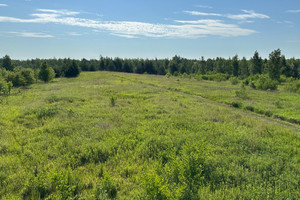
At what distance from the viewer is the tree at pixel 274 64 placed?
2080 inches

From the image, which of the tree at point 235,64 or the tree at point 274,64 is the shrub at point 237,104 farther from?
the tree at point 235,64

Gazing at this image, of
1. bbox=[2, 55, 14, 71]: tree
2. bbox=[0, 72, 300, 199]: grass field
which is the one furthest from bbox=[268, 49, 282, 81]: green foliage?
bbox=[2, 55, 14, 71]: tree

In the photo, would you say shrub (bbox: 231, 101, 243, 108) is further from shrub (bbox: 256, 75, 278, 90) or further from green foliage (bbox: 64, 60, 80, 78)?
green foliage (bbox: 64, 60, 80, 78)

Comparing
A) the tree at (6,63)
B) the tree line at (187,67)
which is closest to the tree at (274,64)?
the tree line at (187,67)

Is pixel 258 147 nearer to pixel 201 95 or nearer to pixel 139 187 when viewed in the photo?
pixel 139 187

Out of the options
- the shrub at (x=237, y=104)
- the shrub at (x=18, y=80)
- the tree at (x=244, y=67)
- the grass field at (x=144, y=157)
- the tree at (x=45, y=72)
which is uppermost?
the tree at (x=244, y=67)

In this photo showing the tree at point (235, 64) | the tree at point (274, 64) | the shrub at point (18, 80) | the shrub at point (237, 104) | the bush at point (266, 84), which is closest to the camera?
the shrub at point (237, 104)

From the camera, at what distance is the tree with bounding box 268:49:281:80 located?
52844 mm

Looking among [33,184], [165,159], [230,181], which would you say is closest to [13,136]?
[33,184]

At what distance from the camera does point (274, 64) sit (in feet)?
174

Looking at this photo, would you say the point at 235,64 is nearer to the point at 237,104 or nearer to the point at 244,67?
the point at 244,67

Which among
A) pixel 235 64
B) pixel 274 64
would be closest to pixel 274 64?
pixel 274 64

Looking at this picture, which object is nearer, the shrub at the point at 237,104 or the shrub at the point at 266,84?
the shrub at the point at 237,104

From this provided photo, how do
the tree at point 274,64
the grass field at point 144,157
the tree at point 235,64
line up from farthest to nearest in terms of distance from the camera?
the tree at point 235,64 < the tree at point 274,64 < the grass field at point 144,157
